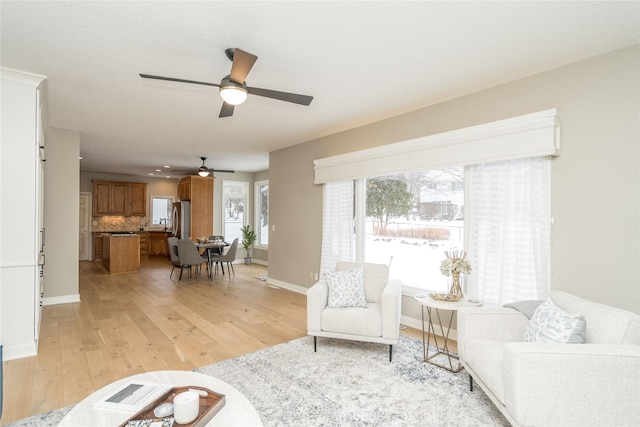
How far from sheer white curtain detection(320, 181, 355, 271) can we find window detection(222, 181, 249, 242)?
4914 mm

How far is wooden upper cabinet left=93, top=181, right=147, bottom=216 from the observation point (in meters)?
9.74

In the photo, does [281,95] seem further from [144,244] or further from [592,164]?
[144,244]

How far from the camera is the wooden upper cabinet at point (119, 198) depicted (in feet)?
32.0

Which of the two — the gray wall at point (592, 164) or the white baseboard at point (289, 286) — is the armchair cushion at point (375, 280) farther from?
the white baseboard at point (289, 286)

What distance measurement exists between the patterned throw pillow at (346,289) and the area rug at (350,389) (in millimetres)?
457

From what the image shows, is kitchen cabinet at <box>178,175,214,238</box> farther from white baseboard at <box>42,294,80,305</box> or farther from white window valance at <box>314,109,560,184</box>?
white window valance at <box>314,109,560,184</box>

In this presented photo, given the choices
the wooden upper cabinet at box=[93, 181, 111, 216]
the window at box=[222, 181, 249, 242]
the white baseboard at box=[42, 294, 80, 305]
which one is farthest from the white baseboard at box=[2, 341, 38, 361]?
the wooden upper cabinet at box=[93, 181, 111, 216]

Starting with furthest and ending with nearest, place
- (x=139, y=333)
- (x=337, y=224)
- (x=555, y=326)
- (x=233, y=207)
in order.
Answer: (x=233, y=207) < (x=337, y=224) < (x=139, y=333) < (x=555, y=326)

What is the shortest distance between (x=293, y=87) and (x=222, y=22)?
120 cm

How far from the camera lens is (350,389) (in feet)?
8.28

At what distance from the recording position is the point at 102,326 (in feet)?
12.9

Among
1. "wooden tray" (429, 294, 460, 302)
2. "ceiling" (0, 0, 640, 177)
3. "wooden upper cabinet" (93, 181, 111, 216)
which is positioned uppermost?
"ceiling" (0, 0, 640, 177)

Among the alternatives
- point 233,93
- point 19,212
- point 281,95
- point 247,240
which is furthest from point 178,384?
point 247,240

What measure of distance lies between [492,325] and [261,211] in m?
7.80
